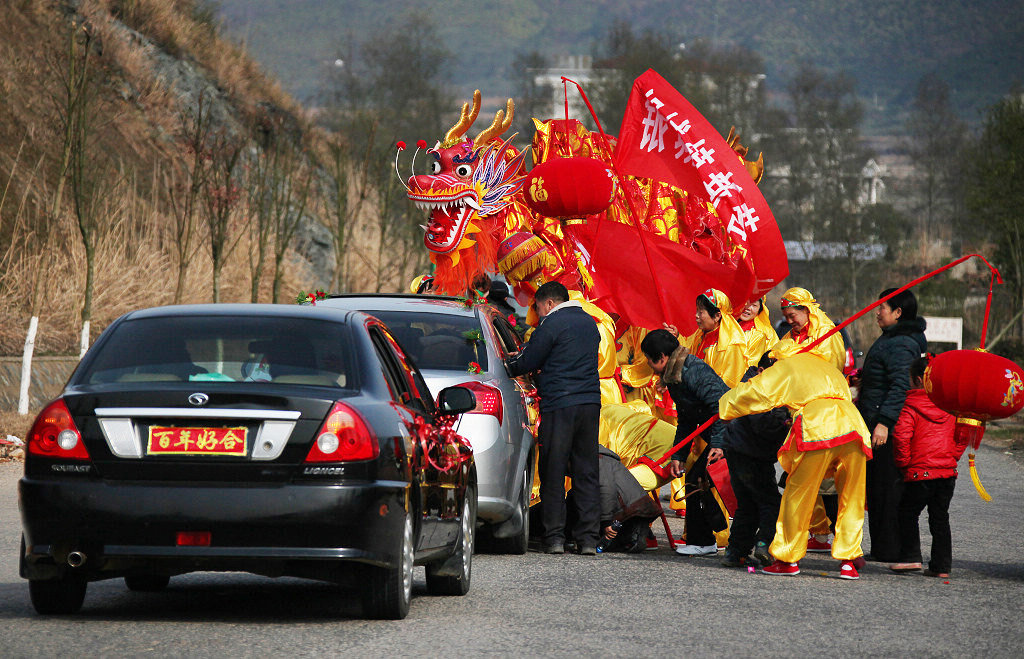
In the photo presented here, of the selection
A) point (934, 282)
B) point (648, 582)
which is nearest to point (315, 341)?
point (648, 582)

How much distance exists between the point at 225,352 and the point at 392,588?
4.33 feet

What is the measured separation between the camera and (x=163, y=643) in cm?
659

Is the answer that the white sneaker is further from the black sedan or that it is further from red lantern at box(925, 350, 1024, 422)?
the black sedan

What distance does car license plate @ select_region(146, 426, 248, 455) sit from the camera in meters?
6.57

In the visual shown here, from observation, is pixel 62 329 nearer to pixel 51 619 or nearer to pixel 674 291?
pixel 674 291

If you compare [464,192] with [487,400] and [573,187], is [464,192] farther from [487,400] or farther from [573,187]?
[487,400]

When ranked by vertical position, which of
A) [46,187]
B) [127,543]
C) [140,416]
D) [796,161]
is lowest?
[127,543]

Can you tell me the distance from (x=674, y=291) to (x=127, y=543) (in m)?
9.23

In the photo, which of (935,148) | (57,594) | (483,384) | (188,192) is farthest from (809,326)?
(935,148)

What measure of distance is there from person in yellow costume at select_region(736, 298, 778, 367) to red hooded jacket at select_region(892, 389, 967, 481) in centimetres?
308

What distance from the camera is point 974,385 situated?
927 centimetres

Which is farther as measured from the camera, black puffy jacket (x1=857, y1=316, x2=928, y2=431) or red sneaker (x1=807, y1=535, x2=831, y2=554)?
red sneaker (x1=807, y1=535, x2=831, y2=554)

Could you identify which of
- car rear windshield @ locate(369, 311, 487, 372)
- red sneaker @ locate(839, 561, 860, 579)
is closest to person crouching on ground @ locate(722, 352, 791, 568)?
red sneaker @ locate(839, 561, 860, 579)

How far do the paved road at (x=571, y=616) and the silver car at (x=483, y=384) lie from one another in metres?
0.36
